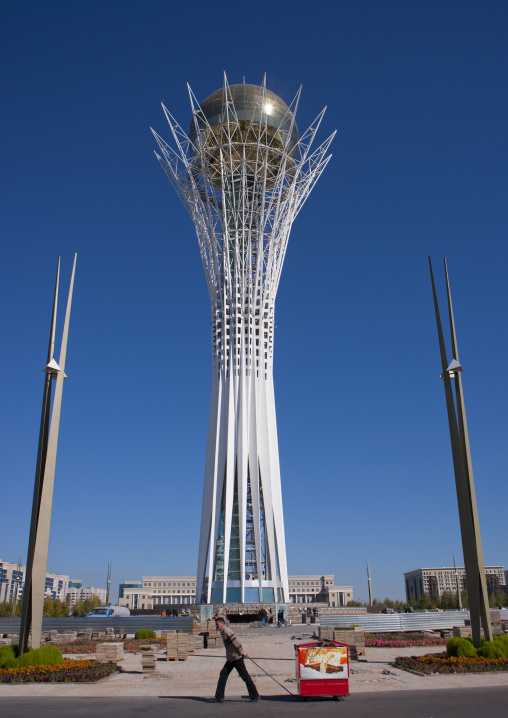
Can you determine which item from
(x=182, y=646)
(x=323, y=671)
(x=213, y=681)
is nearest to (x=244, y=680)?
(x=323, y=671)

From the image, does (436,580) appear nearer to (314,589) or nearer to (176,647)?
(314,589)

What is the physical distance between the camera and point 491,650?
622 inches

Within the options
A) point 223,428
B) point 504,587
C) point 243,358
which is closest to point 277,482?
point 223,428

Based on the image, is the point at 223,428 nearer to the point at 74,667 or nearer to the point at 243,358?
the point at 243,358

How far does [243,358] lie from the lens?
168ft

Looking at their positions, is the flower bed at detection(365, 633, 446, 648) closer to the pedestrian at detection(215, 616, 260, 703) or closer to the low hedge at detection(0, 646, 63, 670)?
the low hedge at detection(0, 646, 63, 670)

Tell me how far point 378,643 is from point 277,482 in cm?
2542

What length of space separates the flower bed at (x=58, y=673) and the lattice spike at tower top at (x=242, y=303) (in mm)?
31868

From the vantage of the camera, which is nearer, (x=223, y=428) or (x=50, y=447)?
(x=50, y=447)

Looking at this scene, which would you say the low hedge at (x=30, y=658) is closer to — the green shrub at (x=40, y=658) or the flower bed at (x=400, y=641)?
the green shrub at (x=40, y=658)

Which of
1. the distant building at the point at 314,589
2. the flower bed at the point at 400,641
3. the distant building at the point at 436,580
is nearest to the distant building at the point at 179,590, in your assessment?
the distant building at the point at 314,589

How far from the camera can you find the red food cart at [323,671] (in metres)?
11.6

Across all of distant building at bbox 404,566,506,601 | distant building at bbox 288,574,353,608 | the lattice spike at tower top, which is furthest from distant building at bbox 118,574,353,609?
the lattice spike at tower top

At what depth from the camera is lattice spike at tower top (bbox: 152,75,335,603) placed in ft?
157
